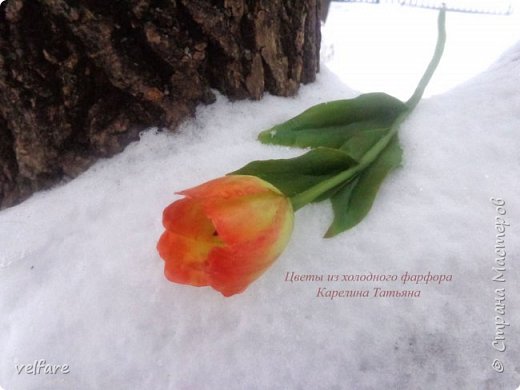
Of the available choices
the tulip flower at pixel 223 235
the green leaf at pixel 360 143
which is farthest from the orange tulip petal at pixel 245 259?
the green leaf at pixel 360 143

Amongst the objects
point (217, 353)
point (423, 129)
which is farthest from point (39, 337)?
point (423, 129)

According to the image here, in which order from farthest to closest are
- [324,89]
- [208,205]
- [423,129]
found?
1. [324,89]
2. [423,129]
3. [208,205]

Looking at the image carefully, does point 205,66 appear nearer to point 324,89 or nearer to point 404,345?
point 324,89

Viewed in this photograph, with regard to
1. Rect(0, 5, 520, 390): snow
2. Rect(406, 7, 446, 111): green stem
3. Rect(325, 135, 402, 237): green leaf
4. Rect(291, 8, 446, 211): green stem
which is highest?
Rect(406, 7, 446, 111): green stem

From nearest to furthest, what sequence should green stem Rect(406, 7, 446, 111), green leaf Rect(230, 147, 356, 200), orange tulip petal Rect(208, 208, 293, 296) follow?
1. orange tulip petal Rect(208, 208, 293, 296)
2. green leaf Rect(230, 147, 356, 200)
3. green stem Rect(406, 7, 446, 111)

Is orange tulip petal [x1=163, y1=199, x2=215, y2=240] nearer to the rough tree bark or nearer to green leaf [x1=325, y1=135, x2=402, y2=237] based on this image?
green leaf [x1=325, y1=135, x2=402, y2=237]

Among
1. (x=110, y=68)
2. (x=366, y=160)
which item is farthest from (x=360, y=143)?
(x=110, y=68)

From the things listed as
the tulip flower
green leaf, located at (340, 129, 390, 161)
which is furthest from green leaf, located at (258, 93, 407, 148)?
the tulip flower

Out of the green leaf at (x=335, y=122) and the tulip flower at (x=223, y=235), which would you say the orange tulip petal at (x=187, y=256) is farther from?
the green leaf at (x=335, y=122)
